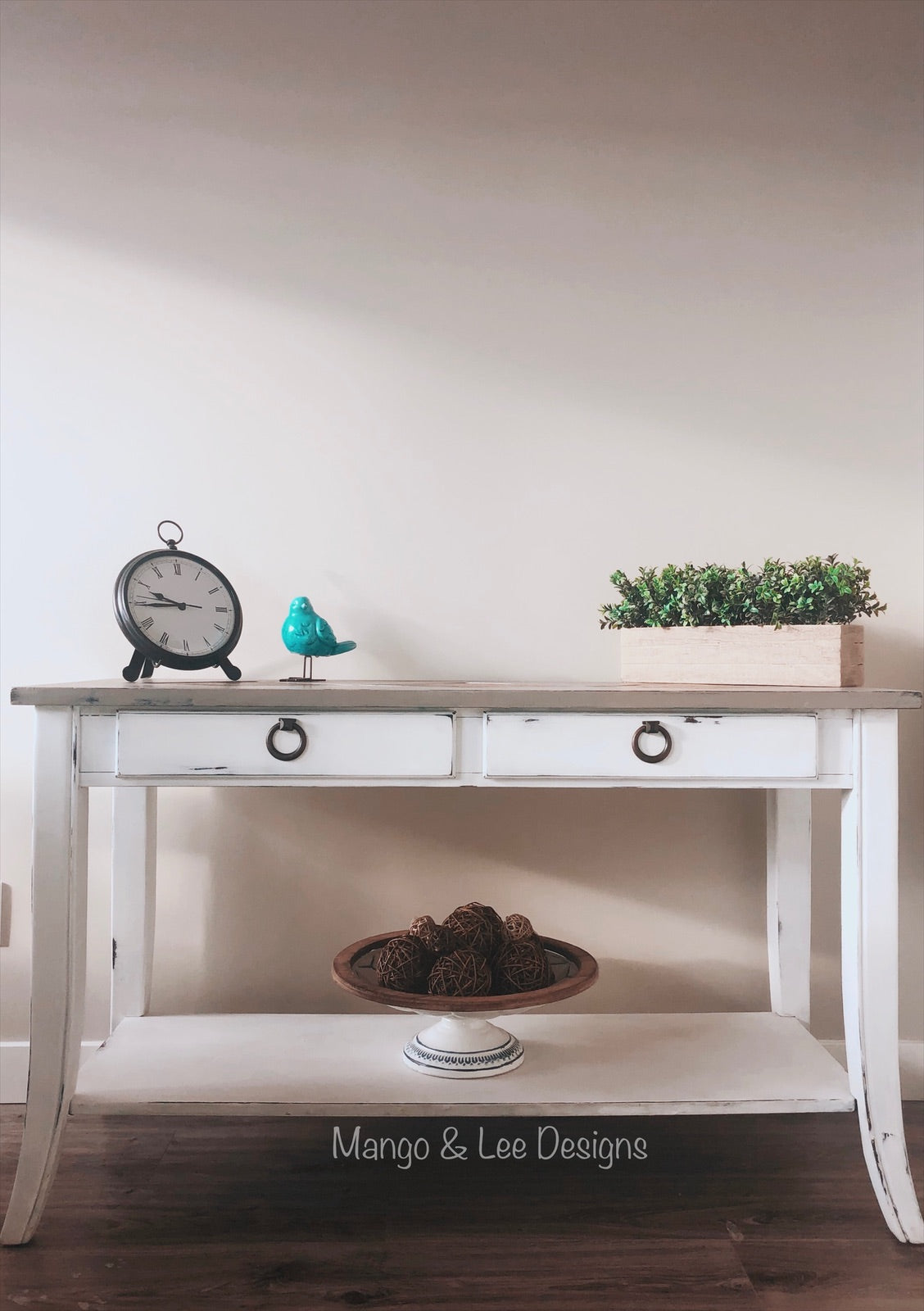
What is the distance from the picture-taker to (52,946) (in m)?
1.23

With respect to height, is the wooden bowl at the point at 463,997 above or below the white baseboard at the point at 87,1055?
above

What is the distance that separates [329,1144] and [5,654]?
102cm

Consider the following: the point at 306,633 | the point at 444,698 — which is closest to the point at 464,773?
the point at 444,698

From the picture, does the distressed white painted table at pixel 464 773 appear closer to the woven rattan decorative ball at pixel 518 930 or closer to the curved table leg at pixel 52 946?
the curved table leg at pixel 52 946

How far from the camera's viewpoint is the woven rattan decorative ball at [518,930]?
1.42 meters

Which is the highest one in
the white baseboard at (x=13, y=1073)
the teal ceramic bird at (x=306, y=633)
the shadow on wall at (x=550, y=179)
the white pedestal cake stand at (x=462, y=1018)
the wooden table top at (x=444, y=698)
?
the shadow on wall at (x=550, y=179)

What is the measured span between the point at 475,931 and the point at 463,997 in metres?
0.12

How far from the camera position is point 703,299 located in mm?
1724

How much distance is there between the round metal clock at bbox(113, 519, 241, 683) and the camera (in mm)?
1364

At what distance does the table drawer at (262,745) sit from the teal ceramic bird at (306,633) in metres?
0.20

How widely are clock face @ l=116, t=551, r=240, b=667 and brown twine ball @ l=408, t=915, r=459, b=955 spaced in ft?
1.70

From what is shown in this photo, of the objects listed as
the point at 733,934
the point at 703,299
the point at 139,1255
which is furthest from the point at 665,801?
the point at 139,1255

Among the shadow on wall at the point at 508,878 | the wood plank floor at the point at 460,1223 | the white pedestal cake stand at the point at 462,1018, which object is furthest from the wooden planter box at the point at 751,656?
the wood plank floor at the point at 460,1223

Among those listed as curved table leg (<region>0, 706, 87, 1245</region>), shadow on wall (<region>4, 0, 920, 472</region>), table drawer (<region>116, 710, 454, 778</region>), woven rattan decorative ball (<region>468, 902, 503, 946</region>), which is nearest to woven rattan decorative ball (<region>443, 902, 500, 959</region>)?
woven rattan decorative ball (<region>468, 902, 503, 946</region>)
